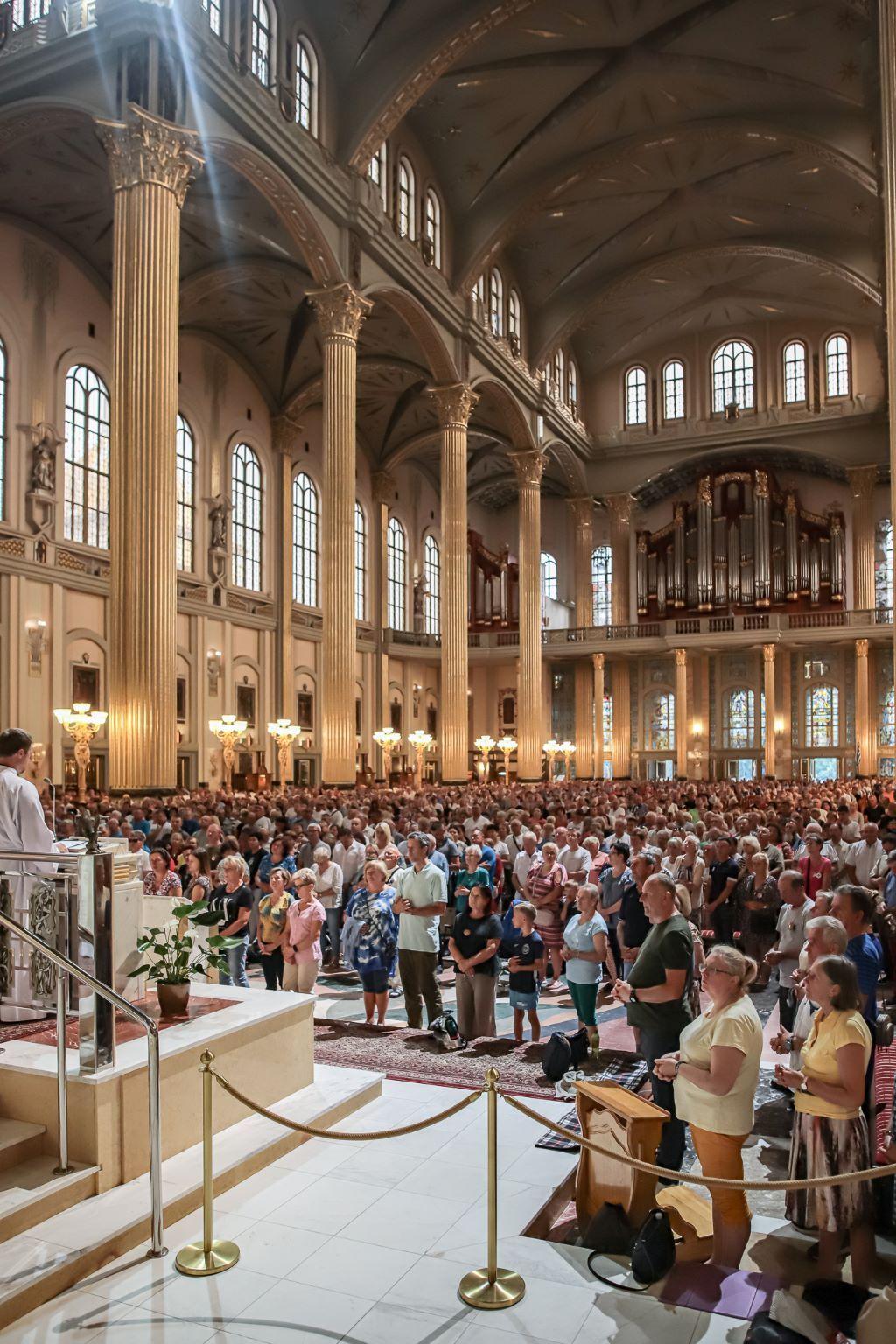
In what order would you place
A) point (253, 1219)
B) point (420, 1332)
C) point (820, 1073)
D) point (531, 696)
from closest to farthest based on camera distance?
point (420, 1332) → point (820, 1073) → point (253, 1219) → point (531, 696)

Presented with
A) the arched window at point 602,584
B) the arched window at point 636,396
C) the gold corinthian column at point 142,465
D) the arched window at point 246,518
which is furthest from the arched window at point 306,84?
the arched window at point 602,584

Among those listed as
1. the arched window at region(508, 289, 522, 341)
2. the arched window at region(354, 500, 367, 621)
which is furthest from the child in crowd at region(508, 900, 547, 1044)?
the arched window at region(354, 500, 367, 621)

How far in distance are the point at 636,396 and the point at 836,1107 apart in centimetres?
3840

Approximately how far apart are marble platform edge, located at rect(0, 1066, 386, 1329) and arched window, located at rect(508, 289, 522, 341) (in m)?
29.6

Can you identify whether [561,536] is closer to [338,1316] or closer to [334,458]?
[334,458]

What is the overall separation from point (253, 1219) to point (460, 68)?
2549 centimetres

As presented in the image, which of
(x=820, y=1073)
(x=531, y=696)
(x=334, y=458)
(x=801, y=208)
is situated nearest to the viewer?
(x=820, y=1073)

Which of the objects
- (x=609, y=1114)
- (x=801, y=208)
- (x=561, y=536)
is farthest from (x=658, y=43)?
(x=609, y=1114)

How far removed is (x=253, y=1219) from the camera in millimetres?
4195

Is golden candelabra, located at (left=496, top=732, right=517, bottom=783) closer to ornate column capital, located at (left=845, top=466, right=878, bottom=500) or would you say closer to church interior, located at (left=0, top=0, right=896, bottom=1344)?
church interior, located at (left=0, top=0, right=896, bottom=1344)

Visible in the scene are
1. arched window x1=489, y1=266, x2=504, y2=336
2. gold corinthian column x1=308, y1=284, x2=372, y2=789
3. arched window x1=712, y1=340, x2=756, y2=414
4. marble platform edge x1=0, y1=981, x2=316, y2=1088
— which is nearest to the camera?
marble platform edge x1=0, y1=981, x2=316, y2=1088

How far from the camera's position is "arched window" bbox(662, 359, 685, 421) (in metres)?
39.2

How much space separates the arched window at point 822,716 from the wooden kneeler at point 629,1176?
34.2 meters

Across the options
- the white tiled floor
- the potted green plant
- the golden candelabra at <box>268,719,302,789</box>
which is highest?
the golden candelabra at <box>268,719,302,789</box>
